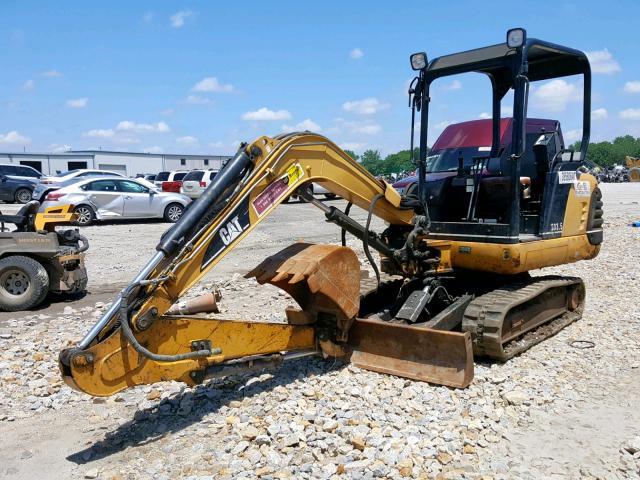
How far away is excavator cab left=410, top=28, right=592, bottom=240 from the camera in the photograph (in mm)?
6004

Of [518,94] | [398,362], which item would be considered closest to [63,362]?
[398,362]

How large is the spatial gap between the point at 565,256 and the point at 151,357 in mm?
4766

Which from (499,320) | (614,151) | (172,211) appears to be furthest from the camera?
(614,151)

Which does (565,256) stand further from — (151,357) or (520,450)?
(151,357)

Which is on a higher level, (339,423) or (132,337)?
(132,337)

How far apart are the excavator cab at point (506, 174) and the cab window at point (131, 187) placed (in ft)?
47.4

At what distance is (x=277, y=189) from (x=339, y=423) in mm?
1864

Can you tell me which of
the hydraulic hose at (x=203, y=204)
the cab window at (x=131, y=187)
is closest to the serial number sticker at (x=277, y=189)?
the hydraulic hose at (x=203, y=204)

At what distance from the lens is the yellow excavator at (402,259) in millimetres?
4219

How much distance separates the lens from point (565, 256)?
6695 millimetres

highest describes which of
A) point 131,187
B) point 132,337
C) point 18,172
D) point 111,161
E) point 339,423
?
point 111,161

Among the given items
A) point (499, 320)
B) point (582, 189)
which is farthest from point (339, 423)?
point (582, 189)

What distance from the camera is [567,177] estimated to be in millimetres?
6535

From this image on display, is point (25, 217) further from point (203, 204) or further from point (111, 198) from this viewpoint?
point (111, 198)
